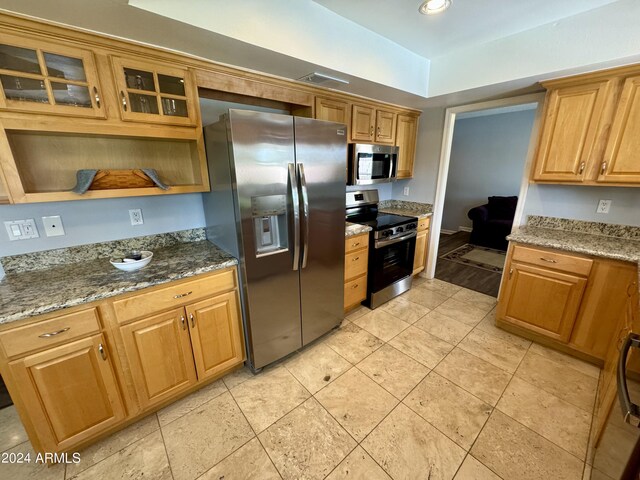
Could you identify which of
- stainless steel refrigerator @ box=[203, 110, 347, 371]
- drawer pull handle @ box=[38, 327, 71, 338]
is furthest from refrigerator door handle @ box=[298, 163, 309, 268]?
drawer pull handle @ box=[38, 327, 71, 338]

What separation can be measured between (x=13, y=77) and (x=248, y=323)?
1.80 metres

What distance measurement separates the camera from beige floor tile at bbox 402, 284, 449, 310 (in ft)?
9.75

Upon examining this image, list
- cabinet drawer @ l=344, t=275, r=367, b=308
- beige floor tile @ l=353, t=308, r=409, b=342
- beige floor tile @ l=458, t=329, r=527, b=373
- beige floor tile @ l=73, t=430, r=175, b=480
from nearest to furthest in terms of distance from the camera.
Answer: beige floor tile @ l=73, t=430, r=175, b=480, beige floor tile @ l=458, t=329, r=527, b=373, beige floor tile @ l=353, t=308, r=409, b=342, cabinet drawer @ l=344, t=275, r=367, b=308

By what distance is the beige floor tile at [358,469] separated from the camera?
52.1 inches

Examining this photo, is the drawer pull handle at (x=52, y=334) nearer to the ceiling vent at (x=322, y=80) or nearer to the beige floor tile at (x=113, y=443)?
the beige floor tile at (x=113, y=443)

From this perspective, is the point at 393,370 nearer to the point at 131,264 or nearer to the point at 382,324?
the point at 382,324

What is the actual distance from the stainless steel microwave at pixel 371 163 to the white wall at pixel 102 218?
5.05 ft

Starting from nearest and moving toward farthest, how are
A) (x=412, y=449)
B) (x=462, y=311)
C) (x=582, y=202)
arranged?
(x=412, y=449) → (x=582, y=202) → (x=462, y=311)

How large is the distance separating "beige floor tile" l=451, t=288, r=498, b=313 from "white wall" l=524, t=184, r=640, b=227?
41.9 inches

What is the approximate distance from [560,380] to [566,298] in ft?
2.08

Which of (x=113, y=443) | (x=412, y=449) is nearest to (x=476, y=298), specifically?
(x=412, y=449)

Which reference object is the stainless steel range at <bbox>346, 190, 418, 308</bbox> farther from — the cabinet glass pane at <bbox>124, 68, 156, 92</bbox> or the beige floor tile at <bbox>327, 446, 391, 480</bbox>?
the cabinet glass pane at <bbox>124, 68, 156, 92</bbox>

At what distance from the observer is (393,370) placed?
6.62 feet

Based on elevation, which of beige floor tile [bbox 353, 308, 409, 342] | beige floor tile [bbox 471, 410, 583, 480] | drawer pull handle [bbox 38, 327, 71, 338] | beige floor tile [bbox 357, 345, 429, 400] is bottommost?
beige floor tile [bbox 471, 410, 583, 480]
